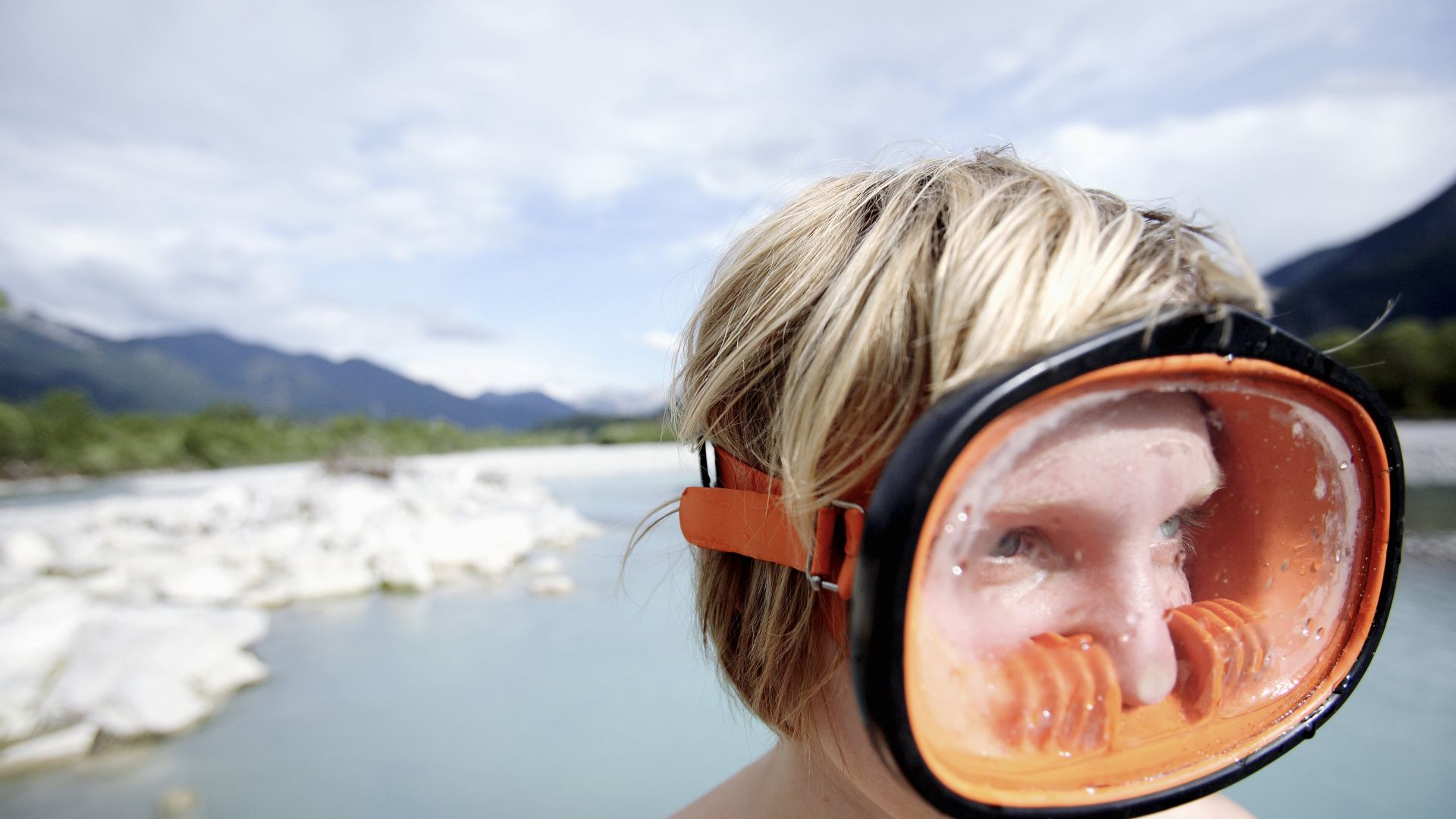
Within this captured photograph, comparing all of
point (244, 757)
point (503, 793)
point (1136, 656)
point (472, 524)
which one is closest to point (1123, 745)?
point (1136, 656)

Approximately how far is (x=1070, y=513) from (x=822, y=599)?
266mm

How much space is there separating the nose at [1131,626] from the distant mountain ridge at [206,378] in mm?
20106

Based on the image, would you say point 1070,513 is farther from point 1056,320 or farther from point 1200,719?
point 1200,719

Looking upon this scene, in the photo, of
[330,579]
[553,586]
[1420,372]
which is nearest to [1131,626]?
[553,586]

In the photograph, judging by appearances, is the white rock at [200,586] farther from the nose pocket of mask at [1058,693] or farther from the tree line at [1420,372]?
the tree line at [1420,372]

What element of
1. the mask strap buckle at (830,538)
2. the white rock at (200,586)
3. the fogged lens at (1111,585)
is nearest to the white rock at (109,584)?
the white rock at (200,586)

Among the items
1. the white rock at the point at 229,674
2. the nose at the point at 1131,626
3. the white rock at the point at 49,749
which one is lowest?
the white rock at the point at 49,749

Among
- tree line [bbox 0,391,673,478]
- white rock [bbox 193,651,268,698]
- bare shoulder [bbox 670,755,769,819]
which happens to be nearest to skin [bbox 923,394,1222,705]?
bare shoulder [bbox 670,755,769,819]

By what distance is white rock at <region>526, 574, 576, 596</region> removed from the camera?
4.48m

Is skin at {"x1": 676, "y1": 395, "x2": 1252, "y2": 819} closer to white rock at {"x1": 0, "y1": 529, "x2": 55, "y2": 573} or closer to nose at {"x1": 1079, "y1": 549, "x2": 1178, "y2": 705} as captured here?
nose at {"x1": 1079, "y1": 549, "x2": 1178, "y2": 705}

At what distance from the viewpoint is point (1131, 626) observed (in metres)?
0.57

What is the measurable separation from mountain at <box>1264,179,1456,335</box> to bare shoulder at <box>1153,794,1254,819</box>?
12131 millimetres

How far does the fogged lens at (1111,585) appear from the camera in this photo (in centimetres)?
53

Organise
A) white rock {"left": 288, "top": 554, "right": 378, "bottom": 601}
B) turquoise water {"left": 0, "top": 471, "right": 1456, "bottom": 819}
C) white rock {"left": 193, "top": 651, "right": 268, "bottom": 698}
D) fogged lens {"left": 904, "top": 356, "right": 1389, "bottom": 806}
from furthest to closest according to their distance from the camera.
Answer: white rock {"left": 288, "top": 554, "right": 378, "bottom": 601} → white rock {"left": 193, "top": 651, "right": 268, "bottom": 698} → turquoise water {"left": 0, "top": 471, "right": 1456, "bottom": 819} → fogged lens {"left": 904, "top": 356, "right": 1389, "bottom": 806}
